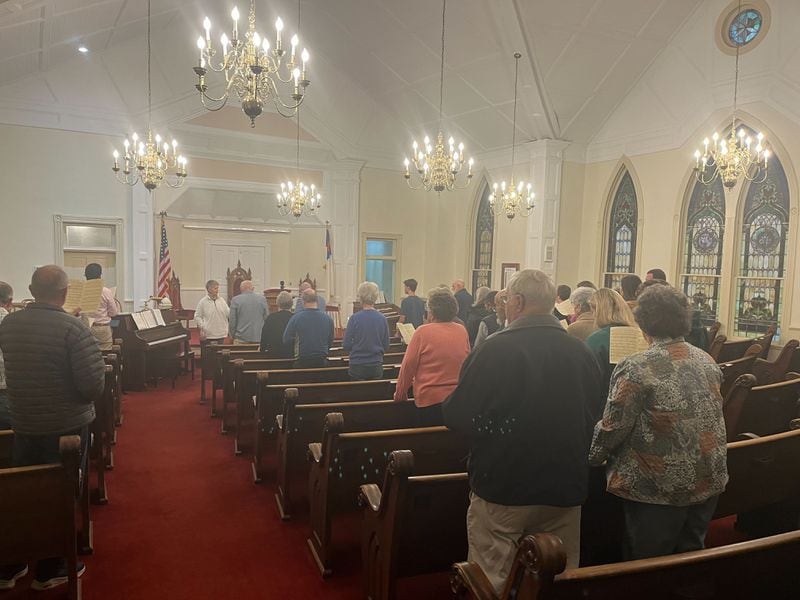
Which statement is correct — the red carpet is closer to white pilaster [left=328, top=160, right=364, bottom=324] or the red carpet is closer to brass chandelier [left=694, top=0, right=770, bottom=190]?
brass chandelier [left=694, top=0, right=770, bottom=190]

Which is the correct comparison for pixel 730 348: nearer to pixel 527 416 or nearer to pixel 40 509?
pixel 527 416

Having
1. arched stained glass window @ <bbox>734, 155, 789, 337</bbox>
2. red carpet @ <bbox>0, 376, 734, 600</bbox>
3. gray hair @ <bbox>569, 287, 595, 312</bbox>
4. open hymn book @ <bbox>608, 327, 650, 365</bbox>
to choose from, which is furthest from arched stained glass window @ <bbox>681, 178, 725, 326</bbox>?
open hymn book @ <bbox>608, 327, 650, 365</bbox>

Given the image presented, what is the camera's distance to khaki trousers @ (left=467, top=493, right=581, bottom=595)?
1847 millimetres

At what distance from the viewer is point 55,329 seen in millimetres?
2693

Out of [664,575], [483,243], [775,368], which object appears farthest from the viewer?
[483,243]

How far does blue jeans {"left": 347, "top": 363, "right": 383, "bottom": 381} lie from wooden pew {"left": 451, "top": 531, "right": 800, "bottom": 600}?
117 inches

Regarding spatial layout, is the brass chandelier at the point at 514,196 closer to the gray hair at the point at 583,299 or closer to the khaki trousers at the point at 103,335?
the gray hair at the point at 583,299

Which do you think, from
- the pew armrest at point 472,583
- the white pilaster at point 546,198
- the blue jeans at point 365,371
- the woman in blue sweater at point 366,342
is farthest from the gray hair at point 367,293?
the white pilaster at point 546,198

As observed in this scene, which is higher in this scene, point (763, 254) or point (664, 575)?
point (763, 254)

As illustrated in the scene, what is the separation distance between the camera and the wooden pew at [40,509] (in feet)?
7.75

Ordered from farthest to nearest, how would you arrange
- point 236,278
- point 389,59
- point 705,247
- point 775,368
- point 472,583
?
point 236,278, point 389,59, point 705,247, point 775,368, point 472,583

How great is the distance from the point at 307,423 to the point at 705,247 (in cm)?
746

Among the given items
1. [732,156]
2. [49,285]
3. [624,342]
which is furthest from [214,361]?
[732,156]

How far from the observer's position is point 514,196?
8875 mm
